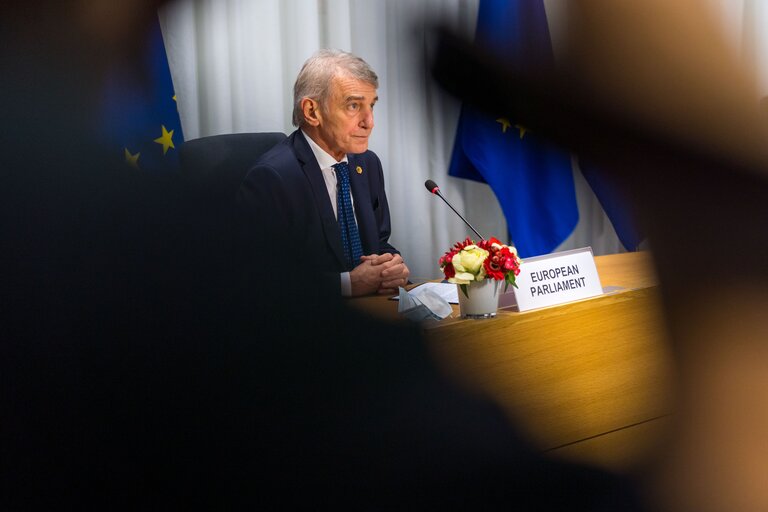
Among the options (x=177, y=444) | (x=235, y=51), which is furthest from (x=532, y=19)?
(x=177, y=444)

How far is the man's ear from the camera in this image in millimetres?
1964

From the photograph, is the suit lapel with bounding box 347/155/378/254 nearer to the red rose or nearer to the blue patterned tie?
the blue patterned tie

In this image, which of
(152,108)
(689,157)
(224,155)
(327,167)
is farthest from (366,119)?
(689,157)

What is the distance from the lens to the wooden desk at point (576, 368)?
1.37 metres

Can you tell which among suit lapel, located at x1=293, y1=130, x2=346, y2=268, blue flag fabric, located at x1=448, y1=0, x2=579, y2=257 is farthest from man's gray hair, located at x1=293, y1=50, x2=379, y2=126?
blue flag fabric, located at x1=448, y1=0, x2=579, y2=257

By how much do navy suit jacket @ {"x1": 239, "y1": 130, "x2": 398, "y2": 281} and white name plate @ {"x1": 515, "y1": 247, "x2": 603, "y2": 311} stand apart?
0.55 meters

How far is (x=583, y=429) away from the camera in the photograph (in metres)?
1.51

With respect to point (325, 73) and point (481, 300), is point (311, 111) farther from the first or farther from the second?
point (481, 300)

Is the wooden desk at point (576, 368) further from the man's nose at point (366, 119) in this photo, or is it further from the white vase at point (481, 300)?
the man's nose at point (366, 119)

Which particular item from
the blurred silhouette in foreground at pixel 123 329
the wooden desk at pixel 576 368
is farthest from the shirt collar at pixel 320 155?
the blurred silhouette in foreground at pixel 123 329

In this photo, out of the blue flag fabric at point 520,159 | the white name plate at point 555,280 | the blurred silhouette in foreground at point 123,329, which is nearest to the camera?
the blurred silhouette in foreground at point 123,329

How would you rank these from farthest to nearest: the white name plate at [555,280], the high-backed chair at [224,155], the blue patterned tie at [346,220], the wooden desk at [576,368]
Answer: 1. the blue patterned tie at [346,220]
2. the high-backed chair at [224,155]
3. the white name plate at [555,280]
4. the wooden desk at [576,368]

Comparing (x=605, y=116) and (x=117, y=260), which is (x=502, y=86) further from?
(x=117, y=260)

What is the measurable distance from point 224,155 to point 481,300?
864 mm
